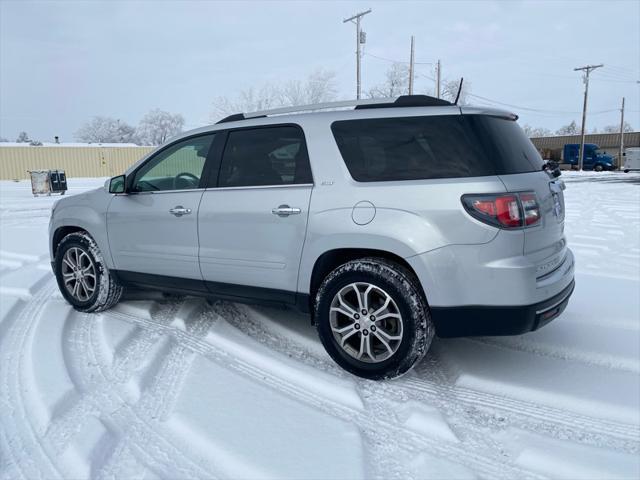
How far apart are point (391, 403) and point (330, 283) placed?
0.84 metres

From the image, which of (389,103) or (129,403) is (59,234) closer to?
(129,403)

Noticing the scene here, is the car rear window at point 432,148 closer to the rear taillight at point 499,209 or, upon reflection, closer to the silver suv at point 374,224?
the silver suv at point 374,224

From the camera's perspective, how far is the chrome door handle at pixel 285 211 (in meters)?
3.32

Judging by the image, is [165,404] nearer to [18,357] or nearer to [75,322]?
[18,357]

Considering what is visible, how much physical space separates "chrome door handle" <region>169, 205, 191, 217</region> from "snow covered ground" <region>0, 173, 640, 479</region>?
3.17ft

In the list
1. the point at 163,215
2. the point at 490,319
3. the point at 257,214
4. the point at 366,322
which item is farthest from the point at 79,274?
the point at 490,319

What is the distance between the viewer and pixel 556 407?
2.86 metres

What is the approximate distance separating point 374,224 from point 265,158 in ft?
3.59

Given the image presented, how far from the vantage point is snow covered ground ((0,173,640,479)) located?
92.0 inches

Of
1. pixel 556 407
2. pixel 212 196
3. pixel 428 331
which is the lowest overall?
pixel 556 407

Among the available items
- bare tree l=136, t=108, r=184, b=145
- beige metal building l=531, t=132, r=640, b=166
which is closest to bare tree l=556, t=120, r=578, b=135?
beige metal building l=531, t=132, r=640, b=166

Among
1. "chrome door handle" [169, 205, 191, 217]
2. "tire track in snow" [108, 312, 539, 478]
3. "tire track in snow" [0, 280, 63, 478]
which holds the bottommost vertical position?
"tire track in snow" [108, 312, 539, 478]

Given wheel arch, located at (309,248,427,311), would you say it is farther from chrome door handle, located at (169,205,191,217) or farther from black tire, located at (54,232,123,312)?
black tire, located at (54,232,123,312)

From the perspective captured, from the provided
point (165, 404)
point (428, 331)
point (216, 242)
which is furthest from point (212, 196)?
point (428, 331)
